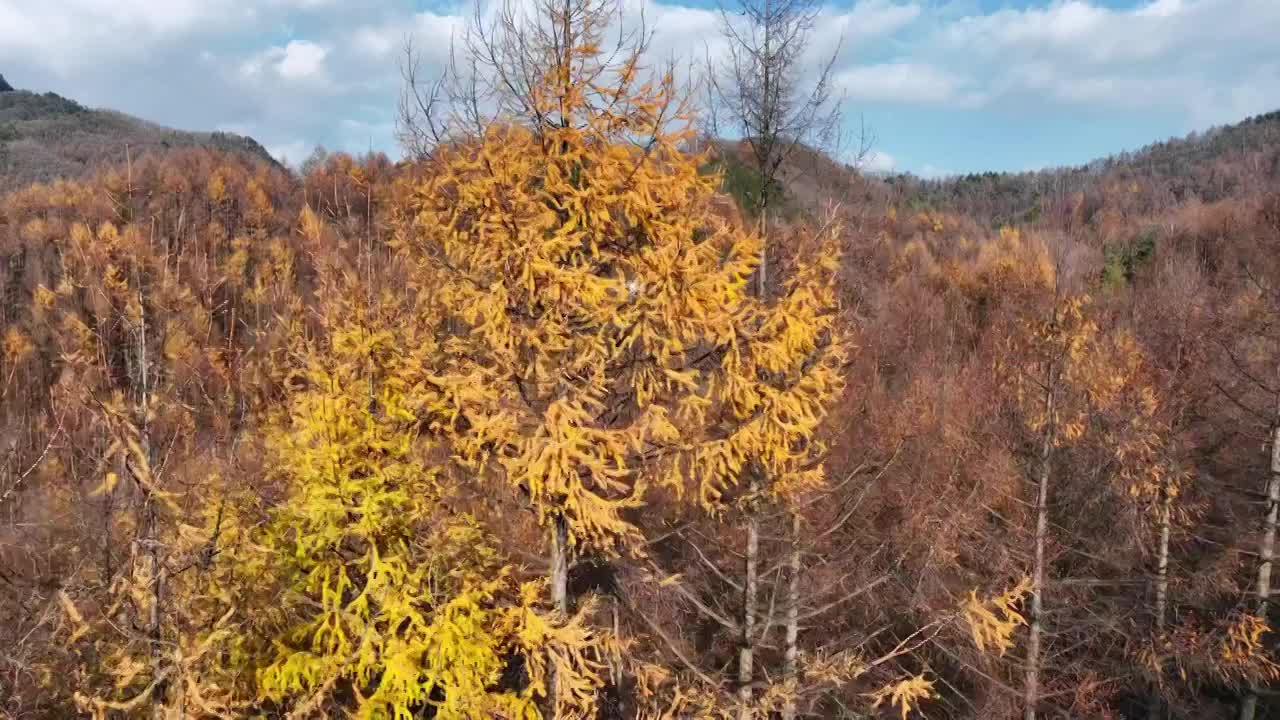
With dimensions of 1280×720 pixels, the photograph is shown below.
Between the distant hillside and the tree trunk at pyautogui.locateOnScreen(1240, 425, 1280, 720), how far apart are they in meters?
74.9

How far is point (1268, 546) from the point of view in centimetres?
1197

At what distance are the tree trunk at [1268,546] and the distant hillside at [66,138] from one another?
7487 cm

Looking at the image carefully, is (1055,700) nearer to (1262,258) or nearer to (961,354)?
(1262,258)

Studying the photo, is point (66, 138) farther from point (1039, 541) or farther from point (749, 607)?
point (1039, 541)

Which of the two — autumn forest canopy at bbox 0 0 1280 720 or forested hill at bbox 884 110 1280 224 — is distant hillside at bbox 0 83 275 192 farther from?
forested hill at bbox 884 110 1280 224

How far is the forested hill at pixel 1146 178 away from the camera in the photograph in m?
59.8

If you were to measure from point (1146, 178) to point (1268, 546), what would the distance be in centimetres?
7557

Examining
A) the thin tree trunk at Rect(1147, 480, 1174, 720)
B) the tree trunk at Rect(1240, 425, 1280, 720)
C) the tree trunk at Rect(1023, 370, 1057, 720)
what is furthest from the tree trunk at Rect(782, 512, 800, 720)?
the tree trunk at Rect(1240, 425, 1280, 720)

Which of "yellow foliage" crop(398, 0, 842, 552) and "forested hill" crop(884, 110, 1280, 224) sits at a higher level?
"forested hill" crop(884, 110, 1280, 224)

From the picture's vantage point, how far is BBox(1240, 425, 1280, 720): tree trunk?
11.7 metres

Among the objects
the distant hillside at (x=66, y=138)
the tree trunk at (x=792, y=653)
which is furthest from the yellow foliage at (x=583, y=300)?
the distant hillside at (x=66, y=138)

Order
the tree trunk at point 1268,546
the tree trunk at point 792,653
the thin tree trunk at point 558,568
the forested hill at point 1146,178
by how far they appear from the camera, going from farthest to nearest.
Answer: the forested hill at point 1146,178
the tree trunk at point 1268,546
the tree trunk at point 792,653
the thin tree trunk at point 558,568

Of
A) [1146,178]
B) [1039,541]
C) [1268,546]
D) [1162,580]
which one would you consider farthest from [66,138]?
[1146,178]

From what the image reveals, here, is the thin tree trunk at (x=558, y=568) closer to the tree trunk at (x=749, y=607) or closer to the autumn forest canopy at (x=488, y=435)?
the autumn forest canopy at (x=488, y=435)
